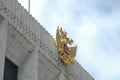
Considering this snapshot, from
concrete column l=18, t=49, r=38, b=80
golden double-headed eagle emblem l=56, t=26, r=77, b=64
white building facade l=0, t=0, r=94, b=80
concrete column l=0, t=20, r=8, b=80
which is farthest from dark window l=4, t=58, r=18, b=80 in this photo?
golden double-headed eagle emblem l=56, t=26, r=77, b=64

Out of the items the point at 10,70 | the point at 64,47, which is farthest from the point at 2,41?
the point at 64,47

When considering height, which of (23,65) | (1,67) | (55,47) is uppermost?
(55,47)

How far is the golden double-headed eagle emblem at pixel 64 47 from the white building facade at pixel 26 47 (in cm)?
50

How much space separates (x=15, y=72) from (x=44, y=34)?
14.8 feet

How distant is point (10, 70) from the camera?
37438mm

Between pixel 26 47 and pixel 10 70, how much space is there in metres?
2.13

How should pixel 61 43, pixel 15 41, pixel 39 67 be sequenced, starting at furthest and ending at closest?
pixel 61 43 → pixel 39 67 → pixel 15 41

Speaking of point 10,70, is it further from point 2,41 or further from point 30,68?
point 2,41

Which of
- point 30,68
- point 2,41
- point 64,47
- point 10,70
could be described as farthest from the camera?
point 64,47

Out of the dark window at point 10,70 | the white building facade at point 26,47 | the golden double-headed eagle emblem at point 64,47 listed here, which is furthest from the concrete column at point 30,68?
the golden double-headed eagle emblem at point 64,47

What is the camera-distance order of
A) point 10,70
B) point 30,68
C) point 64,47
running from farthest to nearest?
point 64,47 → point 30,68 → point 10,70

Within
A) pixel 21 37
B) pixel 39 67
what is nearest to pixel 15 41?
pixel 21 37

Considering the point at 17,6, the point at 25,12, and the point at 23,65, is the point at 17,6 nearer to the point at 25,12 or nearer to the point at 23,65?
the point at 25,12

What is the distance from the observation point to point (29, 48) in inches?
1516
